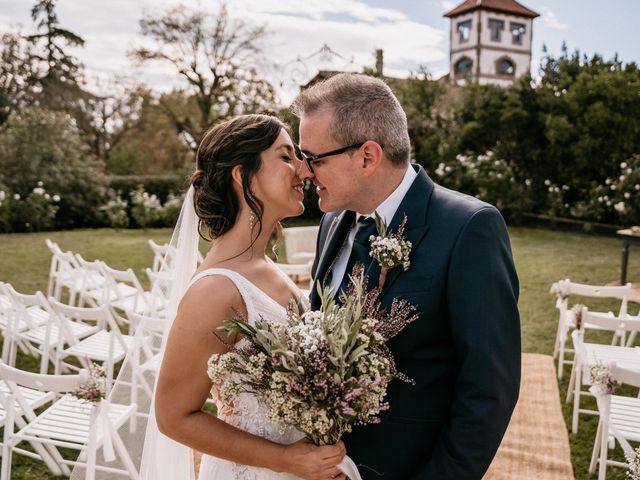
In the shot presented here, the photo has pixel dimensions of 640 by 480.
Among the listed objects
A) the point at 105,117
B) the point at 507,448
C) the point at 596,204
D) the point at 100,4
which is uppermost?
the point at 100,4

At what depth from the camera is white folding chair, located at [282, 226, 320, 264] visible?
11.5m

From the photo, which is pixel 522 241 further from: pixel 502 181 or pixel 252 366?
pixel 252 366

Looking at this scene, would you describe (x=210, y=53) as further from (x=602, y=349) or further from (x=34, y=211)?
(x=602, y=349)

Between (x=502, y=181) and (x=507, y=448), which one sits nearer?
(x=507, y=448)

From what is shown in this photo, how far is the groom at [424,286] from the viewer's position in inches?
75.1

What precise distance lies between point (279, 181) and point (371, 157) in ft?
1.66

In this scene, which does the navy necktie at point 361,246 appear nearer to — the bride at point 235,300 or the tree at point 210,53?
the bride at point 235,300

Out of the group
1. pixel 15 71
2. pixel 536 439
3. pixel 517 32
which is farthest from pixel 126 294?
pixel 517 32

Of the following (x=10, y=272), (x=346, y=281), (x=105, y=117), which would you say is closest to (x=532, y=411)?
(x=346, y=281)

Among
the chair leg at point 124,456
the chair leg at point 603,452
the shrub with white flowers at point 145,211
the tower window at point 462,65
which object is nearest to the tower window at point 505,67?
the tower window at point 462,65

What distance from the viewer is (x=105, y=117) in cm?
3547

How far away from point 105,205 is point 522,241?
1435 cm

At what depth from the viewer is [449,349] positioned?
2.04 m

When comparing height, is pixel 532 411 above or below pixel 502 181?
below
